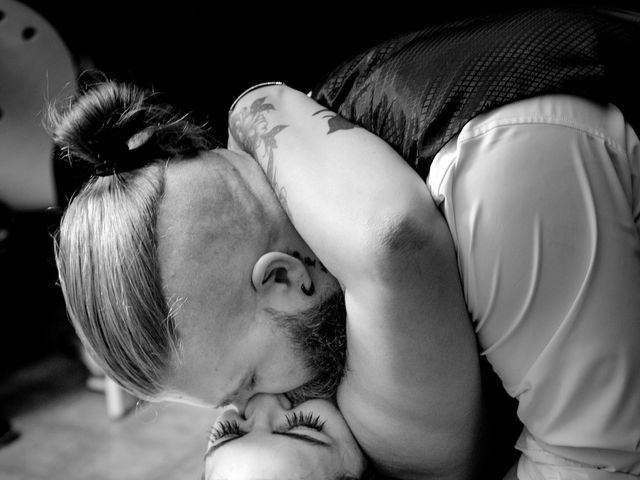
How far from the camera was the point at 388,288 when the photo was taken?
3.08ft

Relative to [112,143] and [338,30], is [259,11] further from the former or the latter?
[112,143]

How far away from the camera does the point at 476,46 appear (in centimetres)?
104

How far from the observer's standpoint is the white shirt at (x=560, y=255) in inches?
37.0

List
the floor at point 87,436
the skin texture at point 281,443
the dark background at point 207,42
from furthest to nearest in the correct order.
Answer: the dark background at point 207,42
the floor at point 87,436
the skin texture at point 281,443

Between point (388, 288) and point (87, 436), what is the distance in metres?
1.42

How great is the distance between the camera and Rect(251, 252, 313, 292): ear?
1.12 metres

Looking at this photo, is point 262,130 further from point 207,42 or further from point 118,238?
point 207,42

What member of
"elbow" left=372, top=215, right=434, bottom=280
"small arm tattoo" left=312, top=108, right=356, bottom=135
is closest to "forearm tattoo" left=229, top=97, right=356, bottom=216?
"small arm tattoo" left=312, top=108, right=356, bottom=135

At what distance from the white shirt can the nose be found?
37cm

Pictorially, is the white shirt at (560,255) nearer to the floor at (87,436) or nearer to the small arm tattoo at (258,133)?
the small arm tattoo at (258,133)

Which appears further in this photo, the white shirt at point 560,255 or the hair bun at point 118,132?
the hair bun at point 118,132

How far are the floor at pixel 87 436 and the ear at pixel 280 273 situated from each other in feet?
2.90

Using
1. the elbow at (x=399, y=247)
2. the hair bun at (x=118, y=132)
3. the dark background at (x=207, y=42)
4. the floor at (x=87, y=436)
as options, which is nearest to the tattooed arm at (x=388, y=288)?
the elbow at (x=399, y=247)

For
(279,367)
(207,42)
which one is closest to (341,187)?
(279,367)
